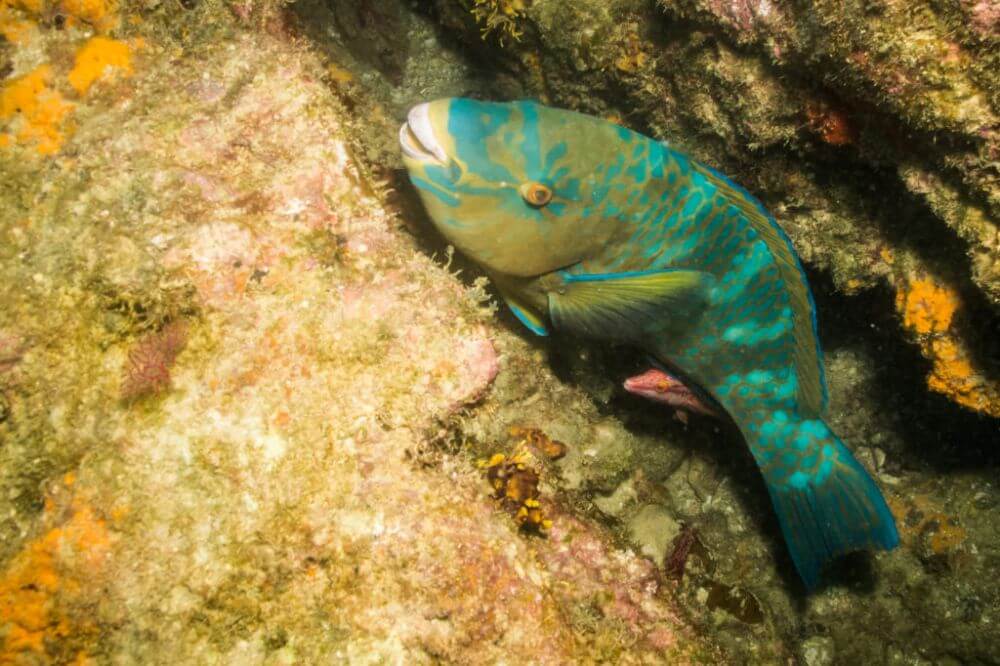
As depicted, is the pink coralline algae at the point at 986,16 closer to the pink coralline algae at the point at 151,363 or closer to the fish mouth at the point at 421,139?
the fish mouth at the point at 421,139

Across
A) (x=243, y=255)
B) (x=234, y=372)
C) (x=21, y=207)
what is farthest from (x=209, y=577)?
(x=21, y=207)

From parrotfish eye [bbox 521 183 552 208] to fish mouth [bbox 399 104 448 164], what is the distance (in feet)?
1.42

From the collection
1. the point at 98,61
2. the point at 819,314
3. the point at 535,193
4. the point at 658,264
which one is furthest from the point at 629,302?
the point at 98,61

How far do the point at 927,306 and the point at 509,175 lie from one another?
92.3 inches

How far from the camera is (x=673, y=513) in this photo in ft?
13.8

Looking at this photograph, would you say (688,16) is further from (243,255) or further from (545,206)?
(243,255)

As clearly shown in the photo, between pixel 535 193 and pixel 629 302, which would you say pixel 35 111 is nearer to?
pixel 535 193

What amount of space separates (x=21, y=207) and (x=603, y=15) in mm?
3527

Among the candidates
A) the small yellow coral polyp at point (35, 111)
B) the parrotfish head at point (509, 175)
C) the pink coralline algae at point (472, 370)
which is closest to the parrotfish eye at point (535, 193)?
the parrotfish head at point (509, 175)

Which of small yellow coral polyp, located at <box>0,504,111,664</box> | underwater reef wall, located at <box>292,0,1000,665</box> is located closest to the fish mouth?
underwater reef wall, located at <box>292,0,1000,665</box>

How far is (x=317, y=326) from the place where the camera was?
2.36 metres

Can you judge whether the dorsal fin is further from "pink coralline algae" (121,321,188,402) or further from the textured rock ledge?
"pink coralline algae" (121,321,188,402)

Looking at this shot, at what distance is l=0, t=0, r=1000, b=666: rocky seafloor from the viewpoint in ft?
7.03

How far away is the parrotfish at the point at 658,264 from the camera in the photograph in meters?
2.83
